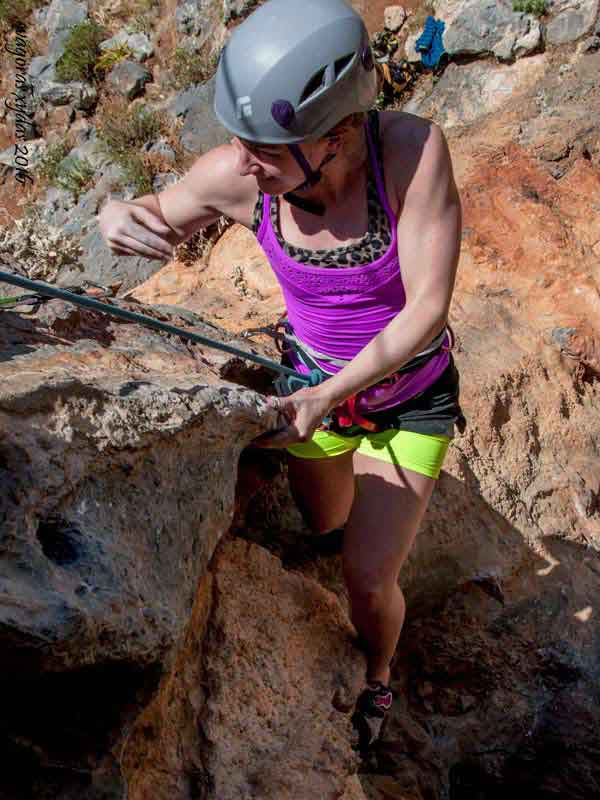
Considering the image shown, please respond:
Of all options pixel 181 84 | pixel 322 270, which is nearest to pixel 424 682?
pixel 322 270

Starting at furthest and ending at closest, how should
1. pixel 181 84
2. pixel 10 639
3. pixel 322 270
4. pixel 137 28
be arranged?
1. pixel 137 28
2. pixel 181 84
3. pixel 322 270
4. pixel 10 639

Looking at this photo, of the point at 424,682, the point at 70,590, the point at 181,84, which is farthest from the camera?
the point at 181,84

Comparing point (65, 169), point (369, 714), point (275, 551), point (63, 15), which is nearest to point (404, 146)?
point (275, 551)

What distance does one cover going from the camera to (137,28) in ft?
43.3

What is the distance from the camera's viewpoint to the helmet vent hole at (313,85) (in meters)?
2.02

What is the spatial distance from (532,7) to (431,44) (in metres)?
1.15

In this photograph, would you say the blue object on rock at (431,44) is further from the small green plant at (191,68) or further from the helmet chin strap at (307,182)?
the helmet chin strap at (307,182)

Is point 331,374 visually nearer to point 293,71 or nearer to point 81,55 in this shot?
point 293,71

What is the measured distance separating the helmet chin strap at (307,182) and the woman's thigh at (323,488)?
859 millimetres

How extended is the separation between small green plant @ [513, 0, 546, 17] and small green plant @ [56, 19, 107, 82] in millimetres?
6983

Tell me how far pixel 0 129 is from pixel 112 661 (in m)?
14.0

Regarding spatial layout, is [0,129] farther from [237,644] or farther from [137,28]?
[237,644]

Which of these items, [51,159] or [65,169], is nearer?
[65,169]

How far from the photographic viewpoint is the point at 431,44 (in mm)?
9266
